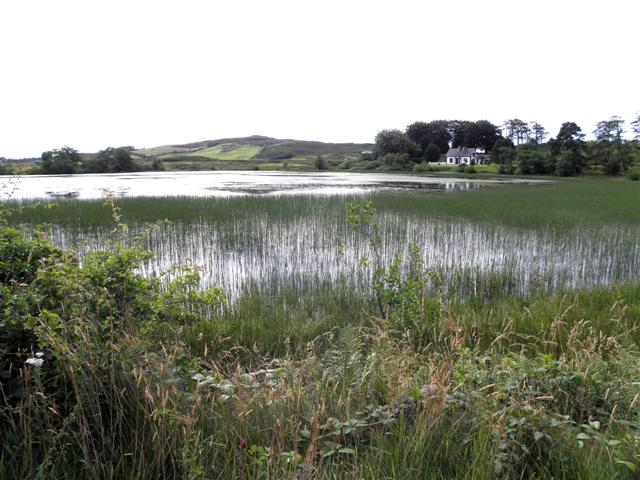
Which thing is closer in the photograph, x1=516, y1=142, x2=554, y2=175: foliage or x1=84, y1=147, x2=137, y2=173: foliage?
x1=516, y1=142, x2=554, y2=175: foliage

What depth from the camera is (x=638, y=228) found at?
15.0 metres

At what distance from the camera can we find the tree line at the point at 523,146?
6391cm

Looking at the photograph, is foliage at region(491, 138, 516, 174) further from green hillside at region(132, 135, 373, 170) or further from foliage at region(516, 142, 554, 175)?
green hillside at region(132, 135, 373, 170)

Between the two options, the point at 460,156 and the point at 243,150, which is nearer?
the point at 460,156

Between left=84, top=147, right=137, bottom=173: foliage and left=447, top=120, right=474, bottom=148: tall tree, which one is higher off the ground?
left=447, top=120, right=474, bottom=148: tall tree

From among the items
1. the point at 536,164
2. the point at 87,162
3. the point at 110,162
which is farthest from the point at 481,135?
the point at 87,162

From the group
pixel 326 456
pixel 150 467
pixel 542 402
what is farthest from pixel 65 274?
pixel 542 402

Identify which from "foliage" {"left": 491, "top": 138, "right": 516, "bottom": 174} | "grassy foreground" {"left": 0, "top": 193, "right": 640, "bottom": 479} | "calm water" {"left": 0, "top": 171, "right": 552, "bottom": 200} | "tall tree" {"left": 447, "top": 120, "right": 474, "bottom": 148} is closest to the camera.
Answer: "grassy foreground" {"left": 0, "top": 193, "right": 640, "bottom": 479}

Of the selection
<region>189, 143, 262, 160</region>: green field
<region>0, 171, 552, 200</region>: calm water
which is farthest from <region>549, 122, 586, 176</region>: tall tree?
<region>189, 143, 262, 160</region>: green field

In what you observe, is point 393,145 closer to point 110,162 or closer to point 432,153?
point 432,153

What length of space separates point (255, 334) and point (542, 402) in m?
3.73

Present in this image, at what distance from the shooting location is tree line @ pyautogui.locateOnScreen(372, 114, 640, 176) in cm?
6391

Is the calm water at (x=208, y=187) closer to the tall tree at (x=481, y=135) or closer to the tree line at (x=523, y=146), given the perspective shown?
the tree line at (x=523, y=146)

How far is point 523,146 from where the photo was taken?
82.1 metres
